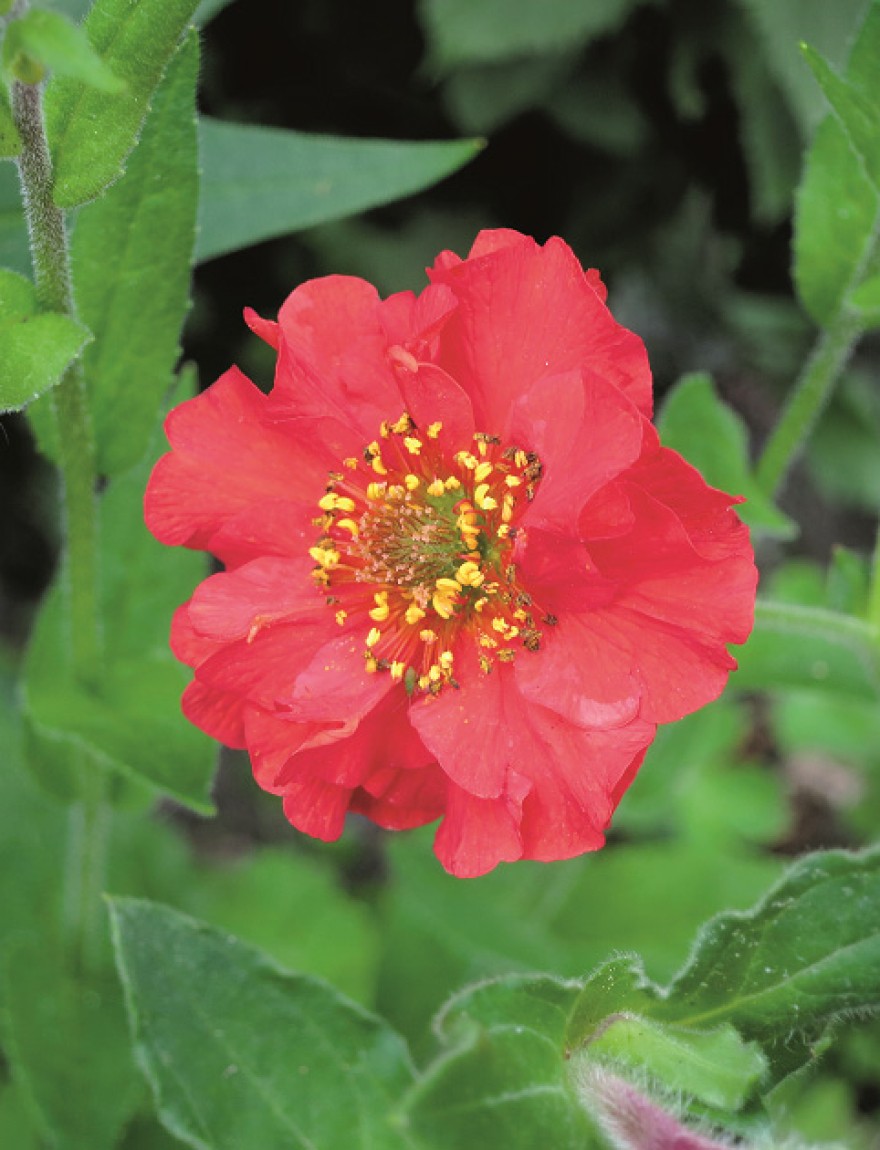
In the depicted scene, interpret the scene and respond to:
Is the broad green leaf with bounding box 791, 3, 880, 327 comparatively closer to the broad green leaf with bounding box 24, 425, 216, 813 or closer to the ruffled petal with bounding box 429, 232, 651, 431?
the ruffled petal with bounding box 429, 232, 651, 431

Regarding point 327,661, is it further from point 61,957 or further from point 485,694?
point 61,957

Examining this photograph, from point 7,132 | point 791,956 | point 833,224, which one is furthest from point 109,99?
point 791,956

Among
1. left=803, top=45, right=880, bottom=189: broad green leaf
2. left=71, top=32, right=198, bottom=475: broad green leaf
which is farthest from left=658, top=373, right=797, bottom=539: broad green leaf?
left=71, top=32, right=198, bottom=475: broad green leaf

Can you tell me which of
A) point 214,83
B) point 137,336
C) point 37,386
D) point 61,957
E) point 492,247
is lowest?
point 61,957

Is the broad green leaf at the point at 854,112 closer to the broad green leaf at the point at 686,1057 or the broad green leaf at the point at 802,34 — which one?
the broad green leaf at the point at 802,34

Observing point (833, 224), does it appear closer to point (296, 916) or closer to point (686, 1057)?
point (686, 1057)

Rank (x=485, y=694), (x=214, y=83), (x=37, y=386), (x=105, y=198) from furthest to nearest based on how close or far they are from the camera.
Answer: (x=214, y=83)
(x=105, y=198)
(x=485, y=694)
(x=37, y=386)

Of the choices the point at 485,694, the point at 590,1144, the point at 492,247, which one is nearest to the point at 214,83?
the point at 492,247
